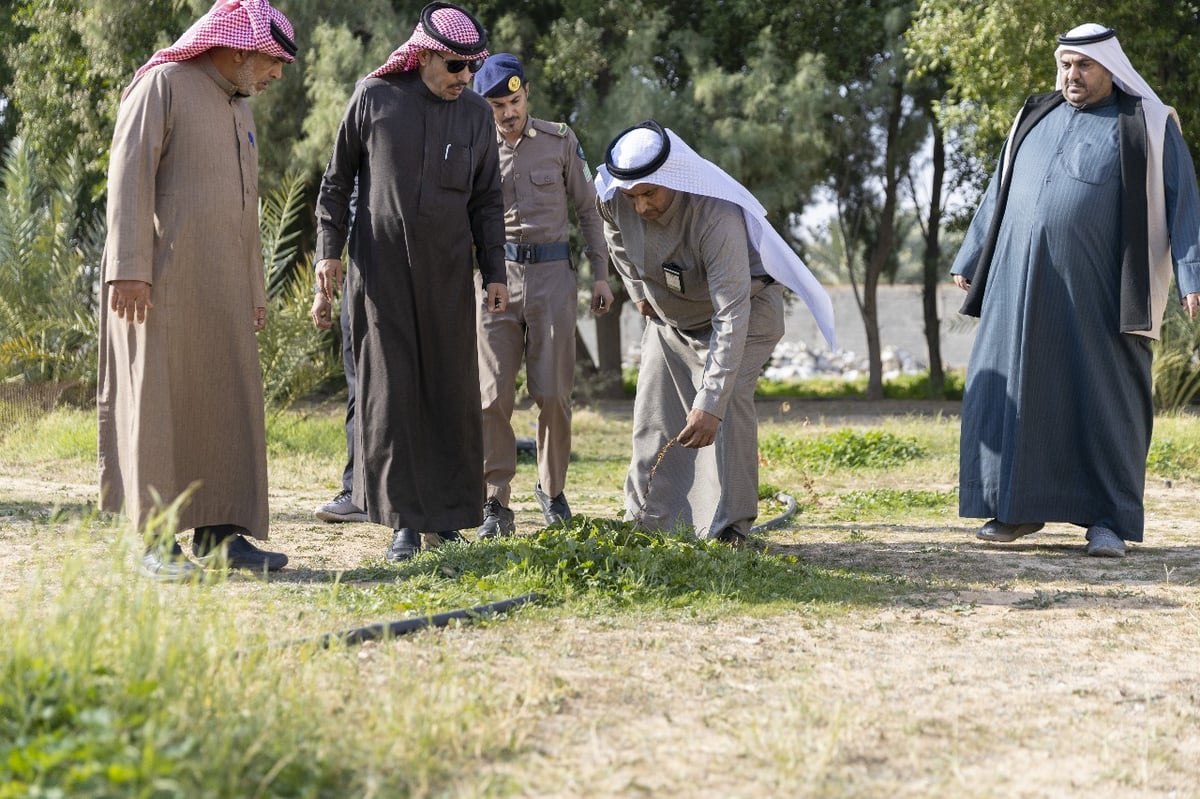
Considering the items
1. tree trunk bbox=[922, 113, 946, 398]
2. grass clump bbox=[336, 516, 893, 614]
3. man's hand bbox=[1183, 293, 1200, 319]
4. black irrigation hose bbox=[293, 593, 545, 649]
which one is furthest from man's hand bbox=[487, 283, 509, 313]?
tree trunk bbox=[922, 113, 946, 398]

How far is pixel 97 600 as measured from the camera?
9.95ft

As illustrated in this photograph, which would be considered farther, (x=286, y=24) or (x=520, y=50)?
(x=520, y=50)

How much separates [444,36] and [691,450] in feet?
6.14

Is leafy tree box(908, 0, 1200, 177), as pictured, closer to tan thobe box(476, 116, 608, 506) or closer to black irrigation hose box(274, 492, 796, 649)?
tan thobe box(476, 116, 608, 506)

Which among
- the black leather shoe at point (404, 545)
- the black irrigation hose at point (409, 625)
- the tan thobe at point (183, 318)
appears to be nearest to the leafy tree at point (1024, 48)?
the black leather shoe at point (404, 545)

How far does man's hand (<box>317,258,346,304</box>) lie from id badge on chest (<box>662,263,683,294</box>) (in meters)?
1.25

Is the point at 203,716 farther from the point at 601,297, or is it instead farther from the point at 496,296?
the point at 601,297

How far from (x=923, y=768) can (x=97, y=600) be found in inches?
70.0

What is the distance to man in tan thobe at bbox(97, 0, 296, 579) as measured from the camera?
471 cm

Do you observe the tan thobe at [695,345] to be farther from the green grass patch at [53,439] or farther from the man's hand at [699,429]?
the green grass patch at [53,439]

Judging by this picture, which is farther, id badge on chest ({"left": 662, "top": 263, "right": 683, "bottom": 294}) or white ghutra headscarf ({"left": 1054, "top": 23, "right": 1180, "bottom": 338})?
white ghutra headscarf ({"left": 1054, "top": 23, "right": 1180, "bottom": 338})

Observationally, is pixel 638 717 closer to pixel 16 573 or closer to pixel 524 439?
pixel 16 573

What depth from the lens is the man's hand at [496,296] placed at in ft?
18.3

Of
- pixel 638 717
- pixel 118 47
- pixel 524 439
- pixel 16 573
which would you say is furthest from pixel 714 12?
pixel 638 717
